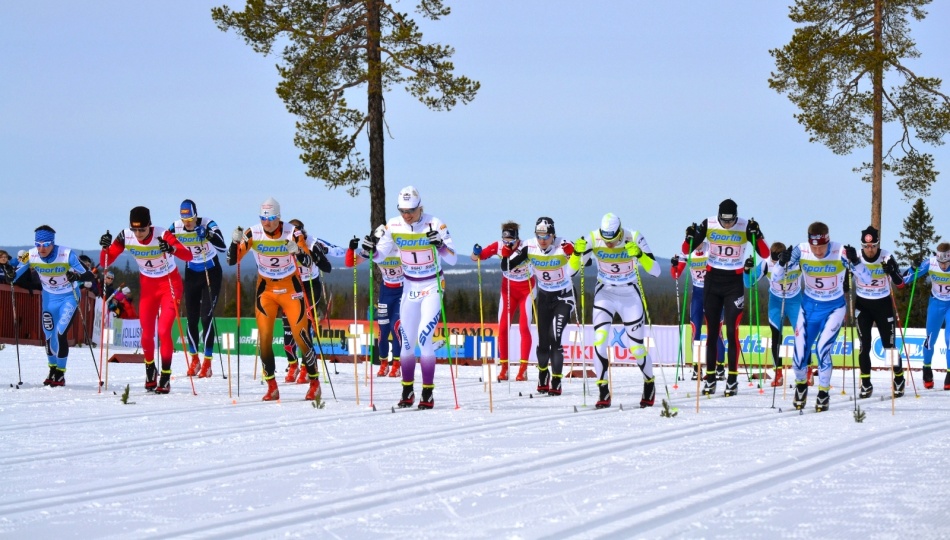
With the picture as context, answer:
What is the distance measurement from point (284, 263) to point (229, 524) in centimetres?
670

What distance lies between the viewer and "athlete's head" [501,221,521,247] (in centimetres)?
1480

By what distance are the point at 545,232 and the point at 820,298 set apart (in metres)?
3.54

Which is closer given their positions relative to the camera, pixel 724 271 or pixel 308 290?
pixel 724 271

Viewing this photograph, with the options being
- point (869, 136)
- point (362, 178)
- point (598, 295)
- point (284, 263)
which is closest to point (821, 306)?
point (598, 295)

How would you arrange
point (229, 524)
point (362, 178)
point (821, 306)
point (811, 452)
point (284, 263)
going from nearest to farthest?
point (229, 524) → point (811, 452) → point (821, 306) → point (284, 263) → point (362, 178)

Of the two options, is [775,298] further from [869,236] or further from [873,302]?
[869,236]

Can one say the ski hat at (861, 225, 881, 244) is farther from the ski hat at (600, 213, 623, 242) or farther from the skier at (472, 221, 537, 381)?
the skier at (472, 221, 537, 381)

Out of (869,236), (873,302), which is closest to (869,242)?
(869,236)

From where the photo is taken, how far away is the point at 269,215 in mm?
11891

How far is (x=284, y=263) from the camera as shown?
12.0 m

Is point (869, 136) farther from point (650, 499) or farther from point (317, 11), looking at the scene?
point (650, 499)

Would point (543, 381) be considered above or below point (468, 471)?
above

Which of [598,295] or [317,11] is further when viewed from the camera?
[317,11]

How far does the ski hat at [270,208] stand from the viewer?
11883 millimetres
